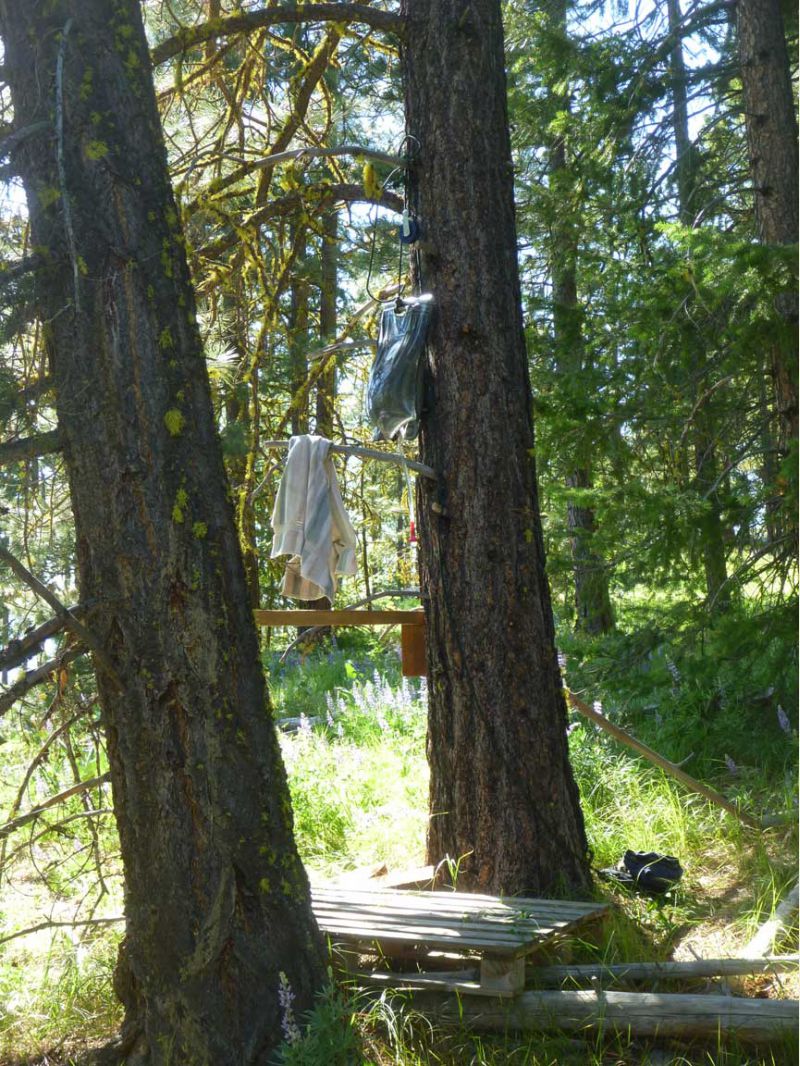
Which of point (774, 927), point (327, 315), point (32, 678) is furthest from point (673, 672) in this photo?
point (327, 315)

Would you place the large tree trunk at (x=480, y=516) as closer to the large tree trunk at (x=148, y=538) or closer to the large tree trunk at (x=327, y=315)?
the large tree trunk at (x=327, y=315)

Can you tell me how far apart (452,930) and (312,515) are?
191 centimetres

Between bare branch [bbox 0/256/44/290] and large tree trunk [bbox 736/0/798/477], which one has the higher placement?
large tree trunk [bbox 736/0/798/477]

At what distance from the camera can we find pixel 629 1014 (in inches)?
149

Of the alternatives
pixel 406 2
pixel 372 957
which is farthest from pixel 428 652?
pixel 406 2

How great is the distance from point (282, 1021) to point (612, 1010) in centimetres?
116

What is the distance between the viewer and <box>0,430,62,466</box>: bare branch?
3.45 metres

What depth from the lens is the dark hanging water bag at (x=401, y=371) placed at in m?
4.85

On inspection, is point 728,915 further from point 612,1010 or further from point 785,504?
point 785,504

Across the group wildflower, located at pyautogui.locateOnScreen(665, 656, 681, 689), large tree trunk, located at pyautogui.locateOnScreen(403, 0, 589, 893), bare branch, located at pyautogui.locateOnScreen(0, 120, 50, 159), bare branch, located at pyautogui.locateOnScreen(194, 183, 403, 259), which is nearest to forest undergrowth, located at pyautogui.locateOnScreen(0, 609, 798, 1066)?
wildflower, located at pyautogui.locateOnScreen(665, 656, 681, 689)

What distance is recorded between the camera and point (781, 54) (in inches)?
267

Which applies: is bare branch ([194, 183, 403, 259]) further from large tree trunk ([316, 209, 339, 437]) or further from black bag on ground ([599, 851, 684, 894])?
black bag on ground ([599, 851, 684, 894])

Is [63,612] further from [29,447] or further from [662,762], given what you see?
[662,762]

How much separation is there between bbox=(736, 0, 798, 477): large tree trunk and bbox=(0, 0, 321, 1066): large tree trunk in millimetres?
3941
